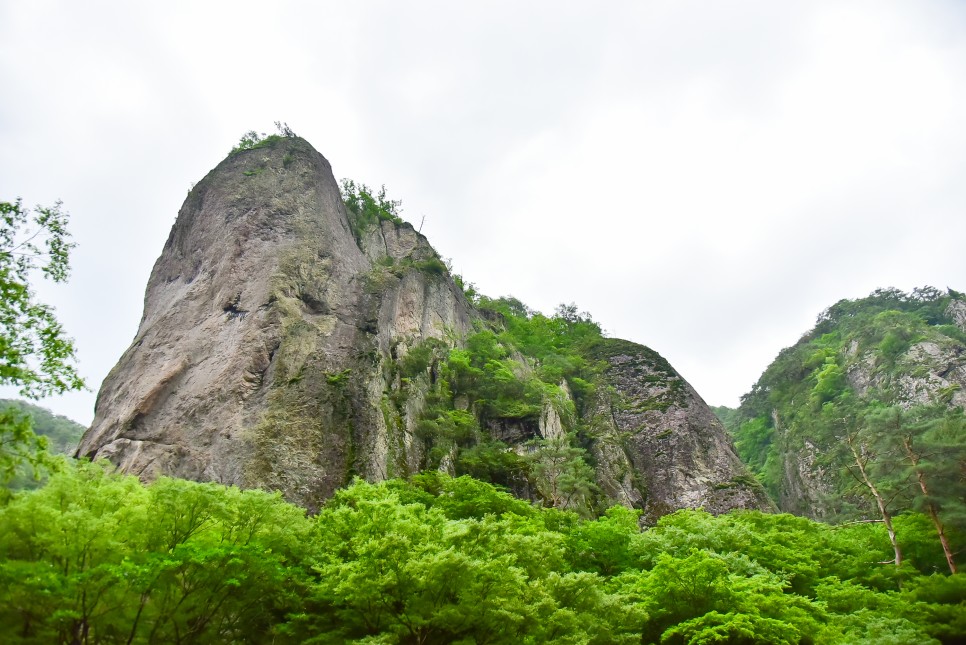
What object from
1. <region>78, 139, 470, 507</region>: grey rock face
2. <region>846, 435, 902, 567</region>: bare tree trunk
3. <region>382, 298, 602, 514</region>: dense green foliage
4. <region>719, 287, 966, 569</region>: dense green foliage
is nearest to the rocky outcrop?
<region>719, 287, 966, 569</region>: dense green foliage

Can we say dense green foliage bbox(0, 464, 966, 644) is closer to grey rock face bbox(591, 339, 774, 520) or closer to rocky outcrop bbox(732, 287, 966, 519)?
rocky outcrop bbox(732, 287, 966, 519)

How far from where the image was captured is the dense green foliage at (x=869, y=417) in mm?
20938

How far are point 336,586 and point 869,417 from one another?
71.9ft

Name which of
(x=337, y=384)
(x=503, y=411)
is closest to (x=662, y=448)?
(x=503, y=411)

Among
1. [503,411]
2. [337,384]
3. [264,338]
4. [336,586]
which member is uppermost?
[503,411]

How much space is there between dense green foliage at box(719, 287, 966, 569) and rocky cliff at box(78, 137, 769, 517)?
868cm

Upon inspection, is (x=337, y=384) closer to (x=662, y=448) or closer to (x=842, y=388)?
(x=662, y=448)

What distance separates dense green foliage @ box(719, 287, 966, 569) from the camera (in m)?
20.9

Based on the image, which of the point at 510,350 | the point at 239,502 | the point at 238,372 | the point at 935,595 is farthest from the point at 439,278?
the point at 935,595

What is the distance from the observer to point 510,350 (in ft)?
139

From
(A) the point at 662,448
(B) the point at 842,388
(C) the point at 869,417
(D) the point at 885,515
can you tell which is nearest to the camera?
(D) the point at 885,515

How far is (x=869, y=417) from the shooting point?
22812 mm

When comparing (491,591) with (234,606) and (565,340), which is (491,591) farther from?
(565,340)

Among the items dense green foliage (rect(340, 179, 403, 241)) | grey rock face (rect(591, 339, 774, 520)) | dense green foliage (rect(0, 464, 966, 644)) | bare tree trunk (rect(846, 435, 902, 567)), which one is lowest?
dense green foliage (rect(0, 464, 966, 644))
